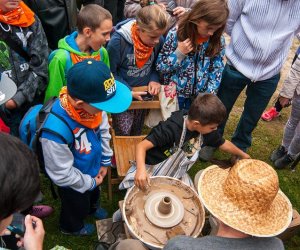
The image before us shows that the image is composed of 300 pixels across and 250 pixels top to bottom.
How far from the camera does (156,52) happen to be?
12.0 ft

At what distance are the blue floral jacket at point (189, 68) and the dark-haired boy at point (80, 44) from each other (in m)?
0.68

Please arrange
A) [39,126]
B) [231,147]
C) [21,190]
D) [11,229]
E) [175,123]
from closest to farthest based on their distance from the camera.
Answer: [21,190]
[11,229]
[39,126]
[175,123]
[231,147]

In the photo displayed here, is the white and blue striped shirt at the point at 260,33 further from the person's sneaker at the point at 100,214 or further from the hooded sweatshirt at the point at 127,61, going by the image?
the person's sneaker at the point at 100,214

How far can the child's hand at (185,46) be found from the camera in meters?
3.33

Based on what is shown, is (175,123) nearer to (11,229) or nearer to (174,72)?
(174,72)

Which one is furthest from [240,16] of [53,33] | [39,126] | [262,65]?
[39,126]

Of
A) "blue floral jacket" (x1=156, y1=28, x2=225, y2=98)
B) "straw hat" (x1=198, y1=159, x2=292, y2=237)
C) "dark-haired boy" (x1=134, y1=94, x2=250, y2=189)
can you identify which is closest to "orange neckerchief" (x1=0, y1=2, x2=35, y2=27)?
"blue floral jacket" (x1=156, y1=28, x2=225, y2=98)

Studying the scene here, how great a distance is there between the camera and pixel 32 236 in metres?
1.82

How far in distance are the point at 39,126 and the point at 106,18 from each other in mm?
1342

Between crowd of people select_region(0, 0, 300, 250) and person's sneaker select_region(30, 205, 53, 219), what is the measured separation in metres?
0.23

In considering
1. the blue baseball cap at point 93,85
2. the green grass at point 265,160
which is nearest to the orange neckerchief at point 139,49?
the blue baseball cap at point 93,85

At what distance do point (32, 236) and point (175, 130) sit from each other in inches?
60.6

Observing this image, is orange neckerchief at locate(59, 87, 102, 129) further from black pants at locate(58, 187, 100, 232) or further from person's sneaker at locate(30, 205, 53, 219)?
person's sneaker at locate(30, 205, 53, 219)

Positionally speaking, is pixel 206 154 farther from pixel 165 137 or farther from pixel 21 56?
pixel 21 56
